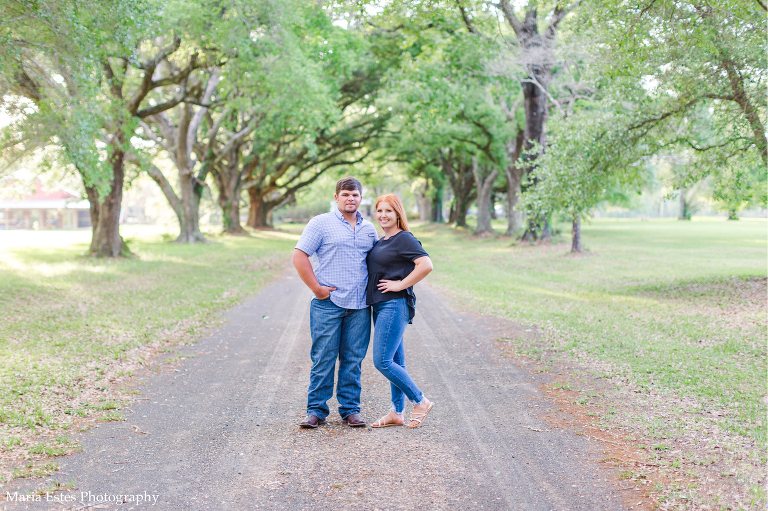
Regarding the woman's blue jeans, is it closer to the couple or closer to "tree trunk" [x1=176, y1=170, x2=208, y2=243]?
the couple

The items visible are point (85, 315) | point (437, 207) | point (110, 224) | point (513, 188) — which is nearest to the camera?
point (85, 315)

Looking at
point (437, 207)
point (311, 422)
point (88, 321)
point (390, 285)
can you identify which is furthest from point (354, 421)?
point (437, 207)

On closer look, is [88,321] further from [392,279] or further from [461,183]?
[461,183]

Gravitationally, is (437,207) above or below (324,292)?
above

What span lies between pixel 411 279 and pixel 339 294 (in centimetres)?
64

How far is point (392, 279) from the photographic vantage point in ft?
15.9

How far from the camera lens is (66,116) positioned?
11.6 meters

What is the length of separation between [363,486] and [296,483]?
17.7 inches

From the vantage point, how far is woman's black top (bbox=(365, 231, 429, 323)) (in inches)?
189

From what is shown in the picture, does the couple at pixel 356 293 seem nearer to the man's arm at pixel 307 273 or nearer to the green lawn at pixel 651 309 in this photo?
the man's arm at pixel 307 273

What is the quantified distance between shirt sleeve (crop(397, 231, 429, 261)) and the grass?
297cm

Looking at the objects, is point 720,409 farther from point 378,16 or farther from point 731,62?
point 378,16

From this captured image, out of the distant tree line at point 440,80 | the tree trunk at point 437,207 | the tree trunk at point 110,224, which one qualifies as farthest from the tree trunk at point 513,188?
the tree trunk at point 437,207

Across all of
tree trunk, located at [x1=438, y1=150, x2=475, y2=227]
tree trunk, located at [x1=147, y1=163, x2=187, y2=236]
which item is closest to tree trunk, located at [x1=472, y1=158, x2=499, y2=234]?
tree trunk, located at [x1=438, y1=150, x2=475, y2=227]
